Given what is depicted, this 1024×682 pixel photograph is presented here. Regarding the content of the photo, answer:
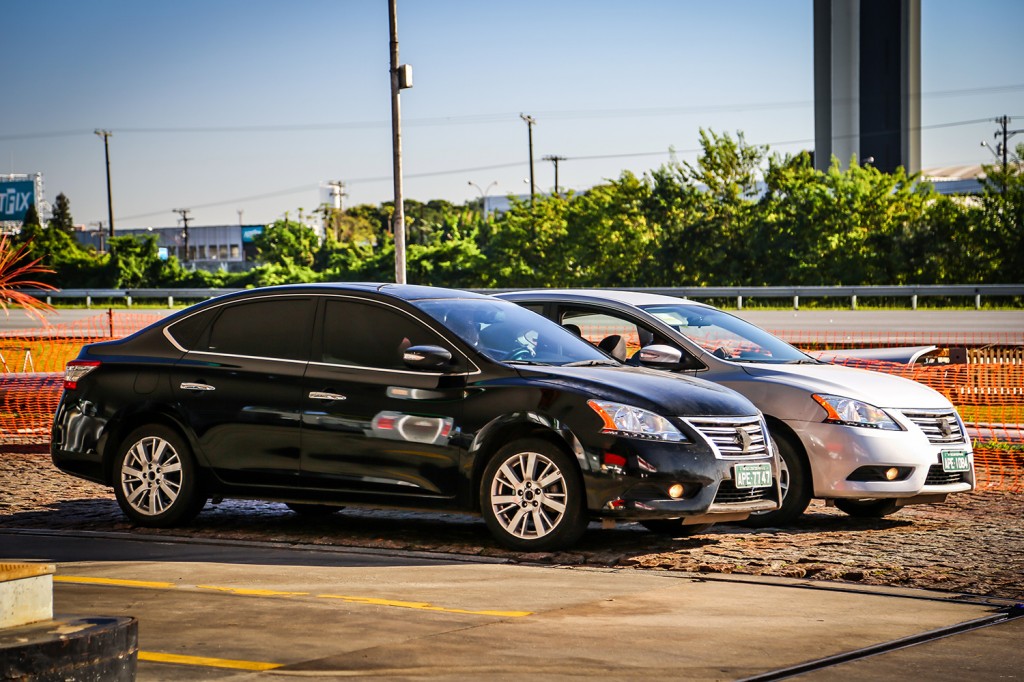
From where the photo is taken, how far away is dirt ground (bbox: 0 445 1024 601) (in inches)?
323

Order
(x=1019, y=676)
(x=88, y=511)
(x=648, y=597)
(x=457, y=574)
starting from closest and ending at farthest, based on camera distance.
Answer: (x=1019, y=676) < (x=648, y=597) < (x=457, y=574) < (x=88, y=511)

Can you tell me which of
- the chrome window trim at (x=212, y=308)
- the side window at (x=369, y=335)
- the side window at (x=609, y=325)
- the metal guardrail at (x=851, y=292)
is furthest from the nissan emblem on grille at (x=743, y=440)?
the metal guardrail at (x=851, y=292)

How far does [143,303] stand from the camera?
193ft

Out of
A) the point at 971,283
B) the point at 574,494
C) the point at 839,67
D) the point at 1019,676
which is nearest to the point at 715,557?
the point at 574,494

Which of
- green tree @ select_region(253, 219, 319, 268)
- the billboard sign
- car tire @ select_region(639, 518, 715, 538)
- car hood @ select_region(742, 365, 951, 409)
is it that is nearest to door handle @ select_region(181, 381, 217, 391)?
car tire @ select_region(639, 518, 715, 538)

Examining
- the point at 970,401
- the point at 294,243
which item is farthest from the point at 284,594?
the point at 294,243

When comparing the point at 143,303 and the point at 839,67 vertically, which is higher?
the point at 839,67

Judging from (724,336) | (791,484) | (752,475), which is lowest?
(791,484)

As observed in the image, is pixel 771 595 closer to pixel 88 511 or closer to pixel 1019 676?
pixel 1019 676

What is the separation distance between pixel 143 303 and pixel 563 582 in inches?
2102

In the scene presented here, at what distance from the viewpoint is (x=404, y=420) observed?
909 cm

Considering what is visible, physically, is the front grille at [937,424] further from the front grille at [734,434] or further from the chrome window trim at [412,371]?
the chrome window trim at [412,371]

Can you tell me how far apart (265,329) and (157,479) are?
1.24 metres

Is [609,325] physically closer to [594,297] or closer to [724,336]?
[594,297]
